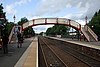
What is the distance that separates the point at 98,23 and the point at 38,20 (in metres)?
35.7

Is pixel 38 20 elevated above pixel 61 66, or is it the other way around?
pixel 38 20

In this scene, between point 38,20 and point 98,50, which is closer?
point 98,50

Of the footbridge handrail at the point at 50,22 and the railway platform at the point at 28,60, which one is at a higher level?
the footbridge handrail at the point at 50,22

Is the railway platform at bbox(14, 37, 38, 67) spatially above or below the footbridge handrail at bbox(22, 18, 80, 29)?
below

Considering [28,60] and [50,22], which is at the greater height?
[50,22]

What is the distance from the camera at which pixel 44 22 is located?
86.7 metres

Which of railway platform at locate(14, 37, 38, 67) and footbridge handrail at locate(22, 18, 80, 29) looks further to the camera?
footbridge handrail at locate(22, 18, 80, 29)

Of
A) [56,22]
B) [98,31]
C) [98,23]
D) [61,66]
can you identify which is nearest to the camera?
[61,66]

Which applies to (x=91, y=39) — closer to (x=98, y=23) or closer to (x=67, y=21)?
(x=67, y=21)

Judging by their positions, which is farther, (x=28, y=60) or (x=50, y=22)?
(x=50, y=22)

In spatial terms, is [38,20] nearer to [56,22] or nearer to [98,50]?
[56,22]

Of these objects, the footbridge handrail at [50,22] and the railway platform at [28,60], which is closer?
the railway platform at [28,60]

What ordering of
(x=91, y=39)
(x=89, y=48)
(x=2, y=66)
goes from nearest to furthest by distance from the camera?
(x=2, y=66) → (x=89, y=48) → (x=91, y=39)

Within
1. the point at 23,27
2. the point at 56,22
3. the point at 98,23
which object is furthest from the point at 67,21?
the point at 98,23
